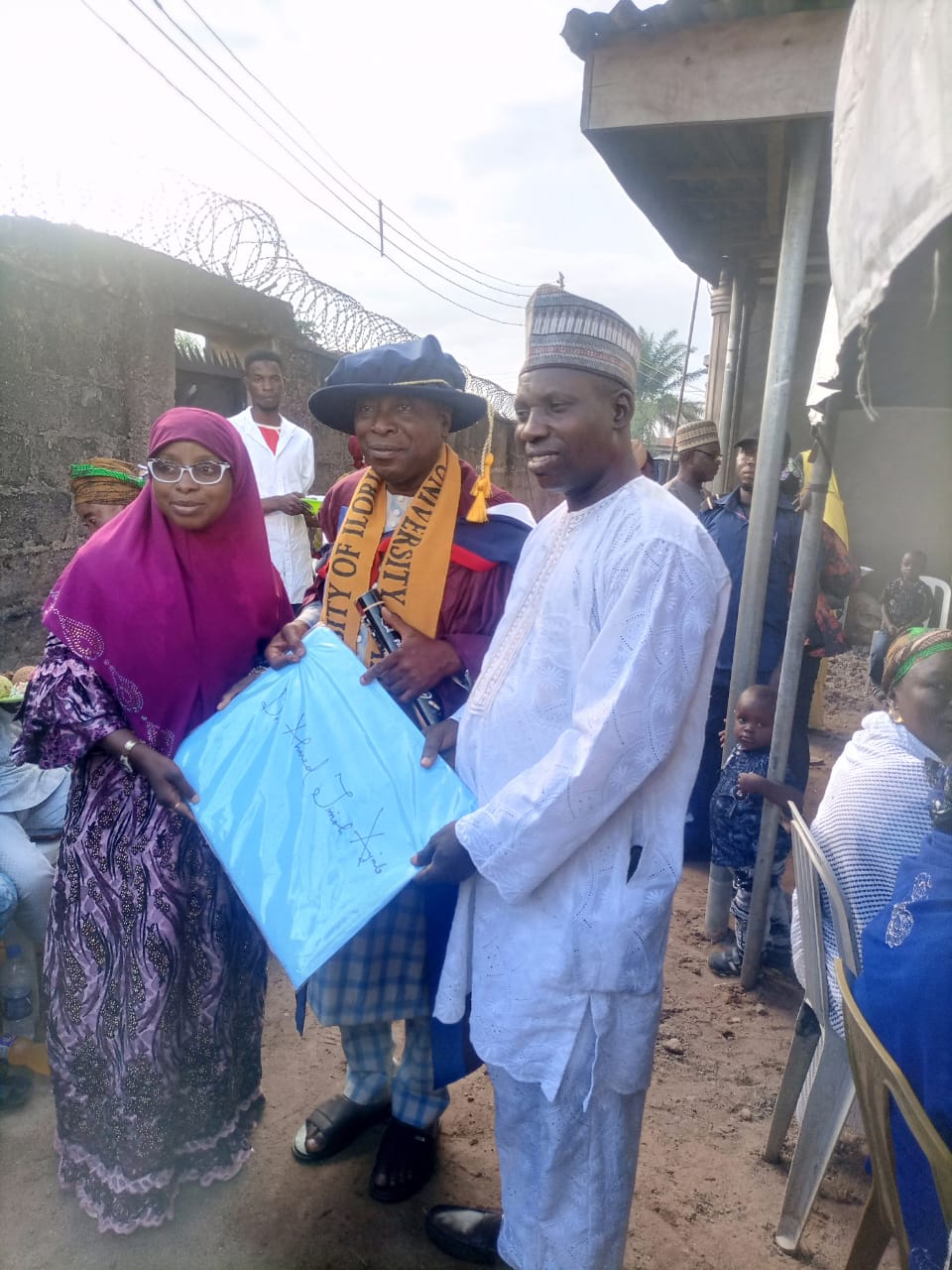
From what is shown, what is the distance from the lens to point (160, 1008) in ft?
7.13

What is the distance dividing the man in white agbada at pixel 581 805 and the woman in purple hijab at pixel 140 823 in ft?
2.66

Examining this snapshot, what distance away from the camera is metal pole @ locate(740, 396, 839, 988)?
2.89m

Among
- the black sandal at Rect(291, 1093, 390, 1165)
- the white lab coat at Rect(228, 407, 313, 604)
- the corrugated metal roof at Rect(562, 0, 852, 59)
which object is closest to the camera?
the black sandal at Rect(291, 1093, 390, 1165)

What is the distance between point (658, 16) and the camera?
10.5ft

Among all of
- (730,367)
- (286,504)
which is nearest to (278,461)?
(286,504)

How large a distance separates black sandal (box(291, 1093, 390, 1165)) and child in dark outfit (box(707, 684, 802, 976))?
5.52ft

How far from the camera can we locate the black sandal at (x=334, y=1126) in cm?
245

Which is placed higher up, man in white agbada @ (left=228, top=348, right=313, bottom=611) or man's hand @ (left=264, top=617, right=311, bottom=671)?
man in white agbada @ (left=228, top=348, right=313, bottom=611)

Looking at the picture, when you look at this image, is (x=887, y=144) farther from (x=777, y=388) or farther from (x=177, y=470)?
(x=777, y=388)

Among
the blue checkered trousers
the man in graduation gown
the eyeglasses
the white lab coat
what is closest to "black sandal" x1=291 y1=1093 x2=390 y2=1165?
the man in graduation gown

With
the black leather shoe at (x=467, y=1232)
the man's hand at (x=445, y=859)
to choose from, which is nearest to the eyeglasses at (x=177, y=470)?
the man's hand at (x=445, y=859)

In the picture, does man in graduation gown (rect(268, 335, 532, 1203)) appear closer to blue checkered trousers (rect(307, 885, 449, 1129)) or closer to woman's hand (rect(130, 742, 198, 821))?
blue checkered trousers (rect(307, 885, 449, 1129))

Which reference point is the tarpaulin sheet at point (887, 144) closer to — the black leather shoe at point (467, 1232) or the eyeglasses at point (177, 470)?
the eyeglasses at point (177, 470)

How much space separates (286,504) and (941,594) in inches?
206
